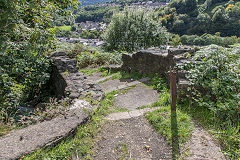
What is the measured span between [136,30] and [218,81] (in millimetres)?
11190

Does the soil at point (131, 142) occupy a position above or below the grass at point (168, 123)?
below

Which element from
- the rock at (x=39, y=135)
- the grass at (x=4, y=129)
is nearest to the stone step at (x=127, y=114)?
the rock at (x=39, y=135)

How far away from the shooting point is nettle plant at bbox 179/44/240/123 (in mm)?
2536

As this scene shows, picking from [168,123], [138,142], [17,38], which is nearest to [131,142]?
[138,142]

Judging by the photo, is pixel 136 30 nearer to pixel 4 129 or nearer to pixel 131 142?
pixel 131 142

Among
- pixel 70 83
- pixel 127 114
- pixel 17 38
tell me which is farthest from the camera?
pixel 70 83

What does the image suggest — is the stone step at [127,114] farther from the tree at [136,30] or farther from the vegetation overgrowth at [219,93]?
the tree at [136,30]

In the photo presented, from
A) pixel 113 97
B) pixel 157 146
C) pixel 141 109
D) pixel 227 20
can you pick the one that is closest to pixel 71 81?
pixel 113 97

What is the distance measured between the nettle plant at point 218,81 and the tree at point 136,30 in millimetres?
10132

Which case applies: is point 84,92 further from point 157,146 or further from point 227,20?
point 227,20

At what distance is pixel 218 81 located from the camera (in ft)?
9.20

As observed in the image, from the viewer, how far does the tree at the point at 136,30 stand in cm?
1331

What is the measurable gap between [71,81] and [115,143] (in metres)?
2.78

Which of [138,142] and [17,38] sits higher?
[17,38]
